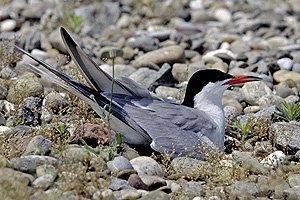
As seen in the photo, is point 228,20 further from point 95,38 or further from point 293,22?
point 95,38

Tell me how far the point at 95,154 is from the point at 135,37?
360 centimetres

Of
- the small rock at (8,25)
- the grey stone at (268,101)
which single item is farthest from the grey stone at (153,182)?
the small rock at (8,25)

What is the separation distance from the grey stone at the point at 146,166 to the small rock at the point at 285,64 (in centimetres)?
274

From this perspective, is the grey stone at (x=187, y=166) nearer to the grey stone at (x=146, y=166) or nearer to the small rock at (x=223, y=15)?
the grey stone at (x=146, y=166)

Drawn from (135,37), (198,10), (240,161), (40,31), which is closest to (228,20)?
(198,10)

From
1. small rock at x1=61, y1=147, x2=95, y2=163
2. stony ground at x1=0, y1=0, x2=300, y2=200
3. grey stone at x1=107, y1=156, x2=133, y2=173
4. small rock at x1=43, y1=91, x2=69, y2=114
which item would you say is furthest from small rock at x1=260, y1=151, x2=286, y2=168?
small rock at x1=43, y1=91, x2=69, y2=114

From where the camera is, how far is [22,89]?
5348 mm

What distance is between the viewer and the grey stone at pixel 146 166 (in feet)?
14.3

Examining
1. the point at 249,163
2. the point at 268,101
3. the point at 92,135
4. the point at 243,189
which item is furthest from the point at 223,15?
the point at 243,189

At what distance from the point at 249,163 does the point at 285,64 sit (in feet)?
8.47

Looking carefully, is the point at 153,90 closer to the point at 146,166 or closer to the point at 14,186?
the point at 146,166

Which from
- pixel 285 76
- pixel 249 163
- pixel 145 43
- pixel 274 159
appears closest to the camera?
pixel 249 163

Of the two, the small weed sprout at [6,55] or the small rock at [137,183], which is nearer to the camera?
the small rock at [137,183]

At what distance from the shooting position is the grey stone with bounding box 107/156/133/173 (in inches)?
167
